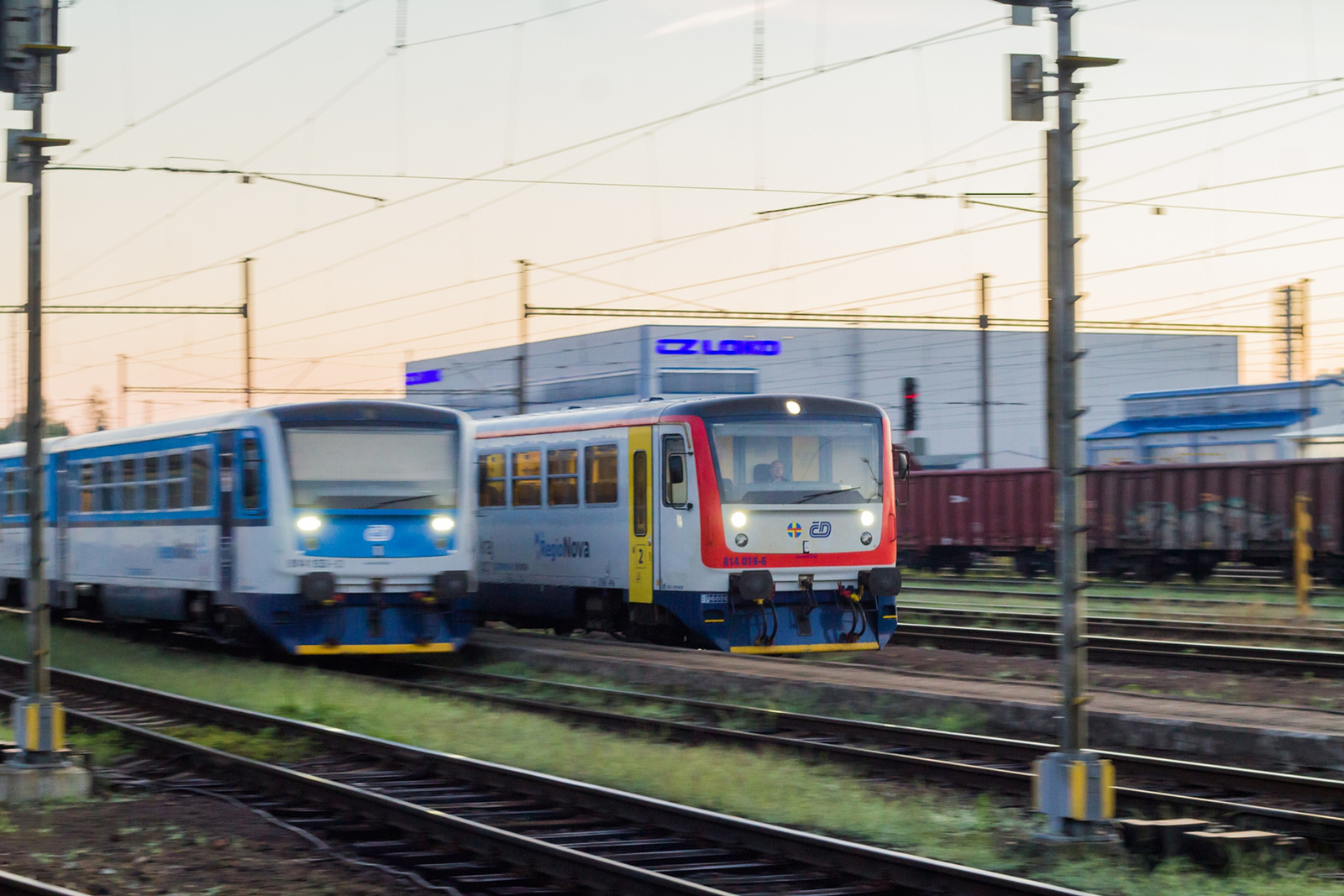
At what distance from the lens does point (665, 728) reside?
39.4 feet

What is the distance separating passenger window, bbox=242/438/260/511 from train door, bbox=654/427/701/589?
4334 mm

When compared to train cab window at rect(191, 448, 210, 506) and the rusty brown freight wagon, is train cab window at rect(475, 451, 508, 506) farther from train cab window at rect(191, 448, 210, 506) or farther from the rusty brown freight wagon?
the rusty brown freight wagon

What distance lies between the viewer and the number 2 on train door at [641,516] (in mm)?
16953

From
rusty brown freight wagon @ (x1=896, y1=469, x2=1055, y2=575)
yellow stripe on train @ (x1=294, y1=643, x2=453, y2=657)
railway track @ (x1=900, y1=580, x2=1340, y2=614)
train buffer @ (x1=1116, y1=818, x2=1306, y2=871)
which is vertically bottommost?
railway track @ (x1=900, y1=580, x2=1340, y2=614)

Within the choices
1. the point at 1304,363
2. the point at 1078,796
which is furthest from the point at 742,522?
the point at 1304,363

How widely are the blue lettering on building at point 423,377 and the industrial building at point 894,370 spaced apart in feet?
19.7

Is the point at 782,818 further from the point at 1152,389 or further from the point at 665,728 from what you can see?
the point at 1152,389

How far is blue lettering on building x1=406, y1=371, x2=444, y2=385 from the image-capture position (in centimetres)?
8919

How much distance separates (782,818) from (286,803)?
3258 millimetres

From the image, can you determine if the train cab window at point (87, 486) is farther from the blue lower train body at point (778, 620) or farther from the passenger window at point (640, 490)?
the passenger window at point (640, 490)

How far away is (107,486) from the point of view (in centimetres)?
2111

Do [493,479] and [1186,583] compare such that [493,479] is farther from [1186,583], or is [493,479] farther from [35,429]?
[1186,583]

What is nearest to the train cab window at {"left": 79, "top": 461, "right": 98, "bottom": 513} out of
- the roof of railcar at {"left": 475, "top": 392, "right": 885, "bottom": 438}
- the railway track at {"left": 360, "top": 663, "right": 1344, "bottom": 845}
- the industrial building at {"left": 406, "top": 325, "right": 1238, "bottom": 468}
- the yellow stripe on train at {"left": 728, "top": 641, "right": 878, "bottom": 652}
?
the roof of railcar at {"left": 475, "top": 392, "right": 885, "bottom": 438}

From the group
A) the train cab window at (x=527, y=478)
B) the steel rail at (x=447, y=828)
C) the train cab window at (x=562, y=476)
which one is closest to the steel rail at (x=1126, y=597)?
the train cab window at (x=527, y=478)
